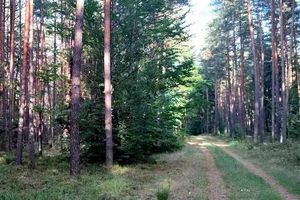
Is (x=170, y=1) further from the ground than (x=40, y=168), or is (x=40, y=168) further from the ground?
(x=170, y=1)

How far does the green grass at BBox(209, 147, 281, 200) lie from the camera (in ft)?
43.4

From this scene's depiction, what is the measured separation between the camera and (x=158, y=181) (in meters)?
16.2

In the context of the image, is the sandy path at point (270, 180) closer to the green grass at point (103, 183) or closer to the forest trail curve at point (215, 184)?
the forest trail curve at point (215, 184)

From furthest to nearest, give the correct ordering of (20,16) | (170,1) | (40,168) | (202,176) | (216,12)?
(216,12) < (170,1) < (20,16) < (40,168) < (202,176)

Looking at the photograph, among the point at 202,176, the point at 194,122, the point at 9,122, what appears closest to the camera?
the point at 202,176

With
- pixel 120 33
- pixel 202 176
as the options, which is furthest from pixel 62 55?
pixel 202 176

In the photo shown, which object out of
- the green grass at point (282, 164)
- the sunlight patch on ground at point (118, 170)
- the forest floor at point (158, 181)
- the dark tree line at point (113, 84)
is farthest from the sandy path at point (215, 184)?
the sunlight patch on ground at point (118, 170)

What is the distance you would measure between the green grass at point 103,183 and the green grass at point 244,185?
97 centimetres

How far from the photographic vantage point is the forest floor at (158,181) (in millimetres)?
12828

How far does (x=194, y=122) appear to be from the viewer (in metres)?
85.6

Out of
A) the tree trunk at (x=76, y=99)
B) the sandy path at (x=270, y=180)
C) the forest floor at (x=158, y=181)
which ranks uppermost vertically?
the tree trunk at (x=76, y=99)

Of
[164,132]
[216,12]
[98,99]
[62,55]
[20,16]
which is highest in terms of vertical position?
[216,12]

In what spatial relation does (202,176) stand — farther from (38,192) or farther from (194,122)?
(194,122)

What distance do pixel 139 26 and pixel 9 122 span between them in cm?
1040
